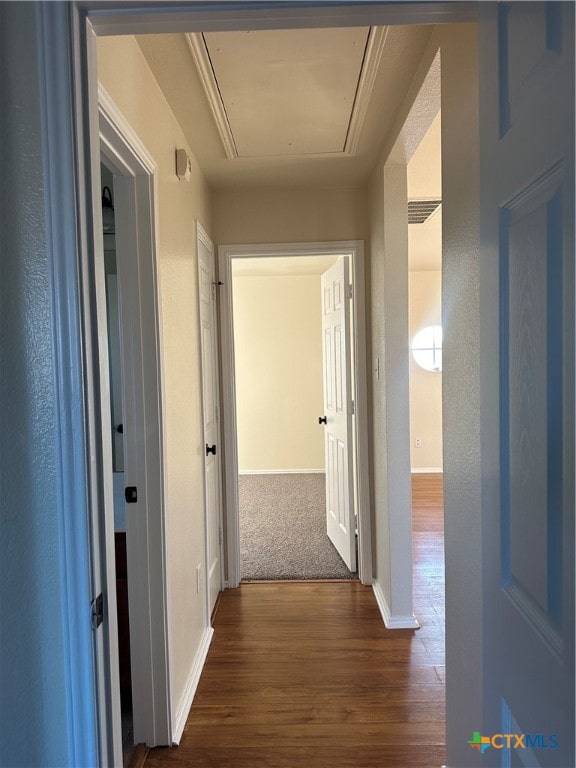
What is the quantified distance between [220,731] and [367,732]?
Result: 58 centimetres

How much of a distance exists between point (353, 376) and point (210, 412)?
0.95m

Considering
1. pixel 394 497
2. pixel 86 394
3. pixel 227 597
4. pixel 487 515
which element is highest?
pixel 86 394

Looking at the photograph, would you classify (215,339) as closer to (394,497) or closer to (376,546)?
(394,497)

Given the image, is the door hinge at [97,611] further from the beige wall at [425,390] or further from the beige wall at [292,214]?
the beige wall at [425,390]

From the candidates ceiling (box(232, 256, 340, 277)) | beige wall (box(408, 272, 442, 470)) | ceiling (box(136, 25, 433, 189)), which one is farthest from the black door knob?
beige wall (box(408, 272, 442, 470))

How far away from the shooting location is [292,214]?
9.76ft

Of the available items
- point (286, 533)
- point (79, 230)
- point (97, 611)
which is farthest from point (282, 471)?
point (79, 230)

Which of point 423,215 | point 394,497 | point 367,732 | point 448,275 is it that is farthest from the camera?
point 423,215

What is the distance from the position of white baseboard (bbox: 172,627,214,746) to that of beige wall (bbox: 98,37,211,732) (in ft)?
0.11

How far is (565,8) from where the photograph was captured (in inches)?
22.9

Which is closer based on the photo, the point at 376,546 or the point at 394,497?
the point at 394,497

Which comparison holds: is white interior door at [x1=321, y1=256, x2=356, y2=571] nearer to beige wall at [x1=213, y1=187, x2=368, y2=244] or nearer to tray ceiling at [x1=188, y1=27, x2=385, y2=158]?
beige wall at [x1=213, y1=187, x2=368, y2=244]

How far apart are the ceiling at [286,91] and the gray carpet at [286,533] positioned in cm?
257

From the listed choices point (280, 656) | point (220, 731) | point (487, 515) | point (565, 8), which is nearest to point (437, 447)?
point (280, 656)
